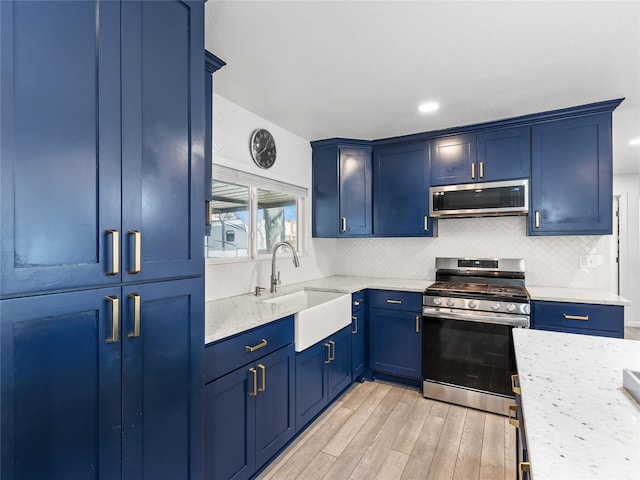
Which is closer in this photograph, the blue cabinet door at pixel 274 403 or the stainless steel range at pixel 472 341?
the blue cabinet door at pixel 274 403

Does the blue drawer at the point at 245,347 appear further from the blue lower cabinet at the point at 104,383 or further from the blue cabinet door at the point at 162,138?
the blue cabinet door at the point at 162,138

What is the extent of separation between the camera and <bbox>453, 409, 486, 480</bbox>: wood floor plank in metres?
1.96

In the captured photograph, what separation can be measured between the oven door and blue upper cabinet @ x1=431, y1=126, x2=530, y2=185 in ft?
3.96

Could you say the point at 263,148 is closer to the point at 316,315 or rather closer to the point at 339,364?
the point at 316,315

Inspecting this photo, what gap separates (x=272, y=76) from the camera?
2.10m

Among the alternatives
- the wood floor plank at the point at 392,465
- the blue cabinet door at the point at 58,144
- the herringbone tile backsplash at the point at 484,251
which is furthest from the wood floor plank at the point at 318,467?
the herringbone tile backsplash at the point at 484,251

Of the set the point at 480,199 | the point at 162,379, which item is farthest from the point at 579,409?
the point at 480,199

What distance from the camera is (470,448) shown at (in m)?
2.19

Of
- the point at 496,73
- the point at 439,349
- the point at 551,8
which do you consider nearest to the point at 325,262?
the point at 439,349

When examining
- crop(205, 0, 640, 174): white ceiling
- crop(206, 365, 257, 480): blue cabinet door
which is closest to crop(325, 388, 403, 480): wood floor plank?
crop(206, 365, 257, 480): blue cabinet door

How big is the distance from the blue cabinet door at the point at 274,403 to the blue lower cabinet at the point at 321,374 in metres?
0.09

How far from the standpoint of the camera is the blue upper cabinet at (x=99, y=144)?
88cm

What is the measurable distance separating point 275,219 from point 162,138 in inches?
75.6

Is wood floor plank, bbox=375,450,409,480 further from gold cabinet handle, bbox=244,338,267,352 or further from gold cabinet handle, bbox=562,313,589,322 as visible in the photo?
gold cabinet handle, bbox=562,313,589,322
